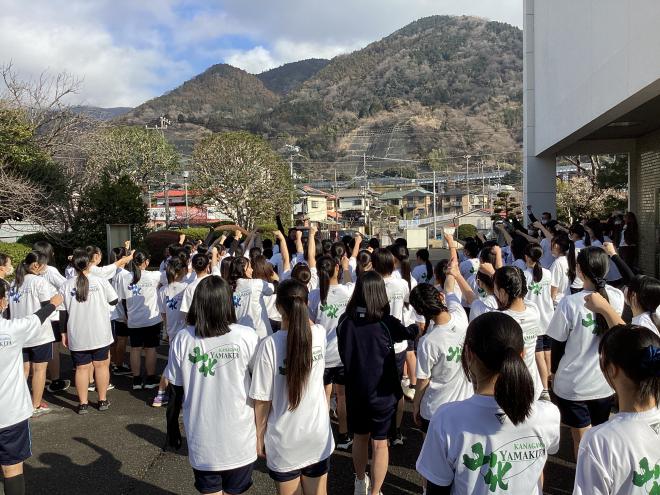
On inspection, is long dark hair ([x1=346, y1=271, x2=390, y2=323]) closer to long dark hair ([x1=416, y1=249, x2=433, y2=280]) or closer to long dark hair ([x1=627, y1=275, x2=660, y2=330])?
long dark hair ([x1=627, y1=275, x2=660, y2=330])

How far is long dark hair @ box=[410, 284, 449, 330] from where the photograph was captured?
3.51m

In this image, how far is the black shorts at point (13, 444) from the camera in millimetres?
3588

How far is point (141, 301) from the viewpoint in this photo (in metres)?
6.73

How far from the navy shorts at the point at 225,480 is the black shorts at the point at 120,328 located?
4720 millimetres

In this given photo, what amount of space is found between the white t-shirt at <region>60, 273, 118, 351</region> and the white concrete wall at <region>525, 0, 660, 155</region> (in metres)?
7.42

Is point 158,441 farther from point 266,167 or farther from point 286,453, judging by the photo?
point 266,167

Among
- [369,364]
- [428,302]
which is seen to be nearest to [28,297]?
[369,364]

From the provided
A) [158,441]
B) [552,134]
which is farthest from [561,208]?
[158,441]

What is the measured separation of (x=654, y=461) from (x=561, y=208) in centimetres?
3758

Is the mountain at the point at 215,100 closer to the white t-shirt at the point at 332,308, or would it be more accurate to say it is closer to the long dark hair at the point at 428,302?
the white t-shirt at the point at 332,308

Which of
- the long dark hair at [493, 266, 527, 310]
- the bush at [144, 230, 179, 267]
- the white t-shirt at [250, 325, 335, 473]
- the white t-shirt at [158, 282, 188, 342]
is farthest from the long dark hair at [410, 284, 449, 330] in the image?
the bush at [144, 230, 179, 267]

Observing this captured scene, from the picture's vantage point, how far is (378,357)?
3.66 m

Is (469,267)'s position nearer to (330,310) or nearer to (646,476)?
(330,310)

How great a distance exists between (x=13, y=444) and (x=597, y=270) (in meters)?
4.24
